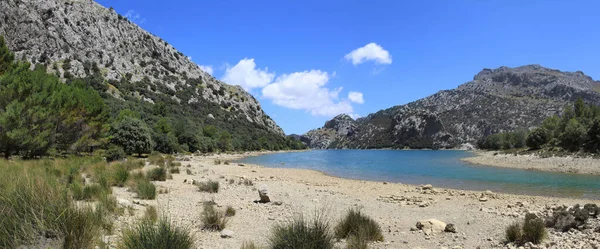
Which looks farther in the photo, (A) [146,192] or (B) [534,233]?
(A) [146,192]

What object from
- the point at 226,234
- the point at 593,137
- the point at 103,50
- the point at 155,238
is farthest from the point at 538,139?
the point at 103,50

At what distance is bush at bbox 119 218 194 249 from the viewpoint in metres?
4.44

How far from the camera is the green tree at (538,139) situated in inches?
2362

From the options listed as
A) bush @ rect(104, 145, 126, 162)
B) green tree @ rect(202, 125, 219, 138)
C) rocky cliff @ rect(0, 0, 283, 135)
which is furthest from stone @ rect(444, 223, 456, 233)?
green tree @ rect(202, 125, 219, 138)

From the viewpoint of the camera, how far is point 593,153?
41.8 m

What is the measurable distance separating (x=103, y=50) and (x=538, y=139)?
93970 millimetres

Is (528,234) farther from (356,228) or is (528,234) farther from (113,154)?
(113,154)

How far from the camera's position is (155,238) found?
4.51 metres

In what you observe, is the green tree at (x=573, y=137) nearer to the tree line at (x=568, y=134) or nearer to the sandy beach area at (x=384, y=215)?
the tree line at (x=568, y=134)

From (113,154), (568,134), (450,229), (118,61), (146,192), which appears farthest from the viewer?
(118,61)

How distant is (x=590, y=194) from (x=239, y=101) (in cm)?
11277

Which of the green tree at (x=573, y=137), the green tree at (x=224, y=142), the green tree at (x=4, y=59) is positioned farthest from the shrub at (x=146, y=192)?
the green tree at (x=224, y=142)

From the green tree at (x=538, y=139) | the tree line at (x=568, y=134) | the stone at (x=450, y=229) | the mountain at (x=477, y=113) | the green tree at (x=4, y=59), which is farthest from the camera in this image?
the mountain at (x=477, y=113)

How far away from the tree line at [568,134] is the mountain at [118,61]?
6483 cm
